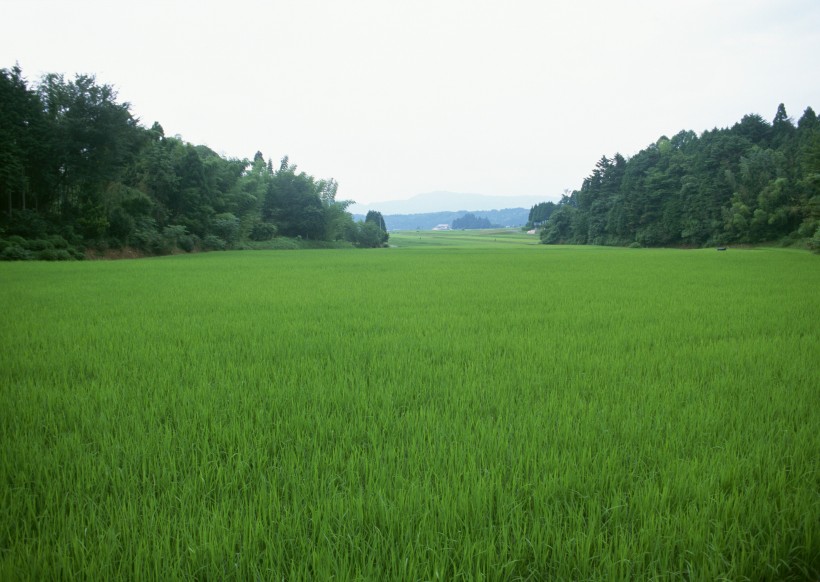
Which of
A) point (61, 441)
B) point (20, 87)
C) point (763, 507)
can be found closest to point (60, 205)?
point (20, 87)

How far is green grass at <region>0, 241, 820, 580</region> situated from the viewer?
170 centimetres

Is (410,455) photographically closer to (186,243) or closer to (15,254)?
(15,254)

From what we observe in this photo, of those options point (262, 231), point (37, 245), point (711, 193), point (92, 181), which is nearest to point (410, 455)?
point (37, 245)

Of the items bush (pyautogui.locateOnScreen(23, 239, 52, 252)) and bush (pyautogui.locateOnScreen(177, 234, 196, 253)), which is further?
bush (pyautogui.locateOnScreen(177, 234, 196, 253))

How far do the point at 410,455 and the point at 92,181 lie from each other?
105 ft

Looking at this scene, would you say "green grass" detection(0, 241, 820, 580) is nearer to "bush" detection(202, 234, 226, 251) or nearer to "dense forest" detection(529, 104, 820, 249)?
"dense forest" detection(529, 104, 820, 249)

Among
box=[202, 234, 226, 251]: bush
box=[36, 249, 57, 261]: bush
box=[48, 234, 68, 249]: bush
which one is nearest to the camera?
box=[36, 249, 57, 261]: bush

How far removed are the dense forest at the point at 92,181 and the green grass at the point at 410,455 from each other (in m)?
23.4

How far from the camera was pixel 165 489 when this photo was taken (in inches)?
84.4

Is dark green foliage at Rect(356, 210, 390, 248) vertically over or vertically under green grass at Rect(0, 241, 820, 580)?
over

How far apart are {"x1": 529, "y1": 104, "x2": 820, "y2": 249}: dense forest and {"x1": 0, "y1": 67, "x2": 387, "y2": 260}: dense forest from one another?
42.6m

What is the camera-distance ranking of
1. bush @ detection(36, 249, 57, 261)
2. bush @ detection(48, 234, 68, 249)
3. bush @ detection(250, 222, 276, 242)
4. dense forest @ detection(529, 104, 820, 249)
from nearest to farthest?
bush @ detection(36, 249, 57, 261) → bush @ detection(48, 234, 68, 249) → dense forest @ detection(529, 104, 820, 249) → bush @ detection(250, 222, 276, 242)

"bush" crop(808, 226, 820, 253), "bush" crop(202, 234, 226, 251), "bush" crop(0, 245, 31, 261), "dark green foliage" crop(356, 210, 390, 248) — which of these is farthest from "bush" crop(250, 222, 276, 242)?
"bush" crop(808, 226, 820, 253)

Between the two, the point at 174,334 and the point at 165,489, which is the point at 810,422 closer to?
the point at 165,489
